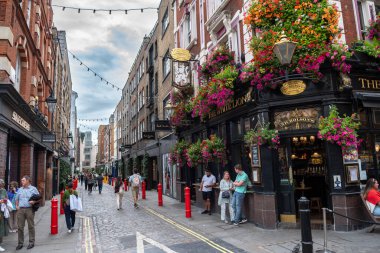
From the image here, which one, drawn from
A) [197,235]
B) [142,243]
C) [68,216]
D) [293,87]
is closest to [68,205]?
[68,216]

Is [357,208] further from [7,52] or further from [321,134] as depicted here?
[7,52]

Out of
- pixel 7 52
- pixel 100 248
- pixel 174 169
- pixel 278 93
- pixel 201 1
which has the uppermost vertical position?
pixel 201 1

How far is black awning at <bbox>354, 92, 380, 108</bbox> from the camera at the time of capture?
864 centimetres

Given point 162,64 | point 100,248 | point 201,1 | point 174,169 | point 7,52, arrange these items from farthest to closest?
point 162,64 < point 174,169 < point 201,1 < point 7,52 < point 100,248

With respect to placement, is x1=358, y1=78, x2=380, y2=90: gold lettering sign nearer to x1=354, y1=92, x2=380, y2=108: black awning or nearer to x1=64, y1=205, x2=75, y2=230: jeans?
x1=354, y1=92, x2=380, y2=108: black awning

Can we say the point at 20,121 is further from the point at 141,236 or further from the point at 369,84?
the point at 369,84

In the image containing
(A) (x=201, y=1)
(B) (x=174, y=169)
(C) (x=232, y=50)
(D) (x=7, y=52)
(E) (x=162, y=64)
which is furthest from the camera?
(E) (x=162, y=64)

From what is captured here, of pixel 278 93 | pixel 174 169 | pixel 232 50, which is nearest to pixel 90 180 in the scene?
pixel 174 169

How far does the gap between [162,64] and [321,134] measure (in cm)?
1699

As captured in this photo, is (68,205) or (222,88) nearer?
(68,205)

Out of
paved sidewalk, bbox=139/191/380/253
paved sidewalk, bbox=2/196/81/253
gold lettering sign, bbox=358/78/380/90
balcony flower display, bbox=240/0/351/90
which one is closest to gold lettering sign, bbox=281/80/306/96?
balcony flower display, bbox=240/0/351/90

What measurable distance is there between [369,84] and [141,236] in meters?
8.15

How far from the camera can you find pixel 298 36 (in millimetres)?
8758

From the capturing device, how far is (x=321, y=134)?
8391 mm
